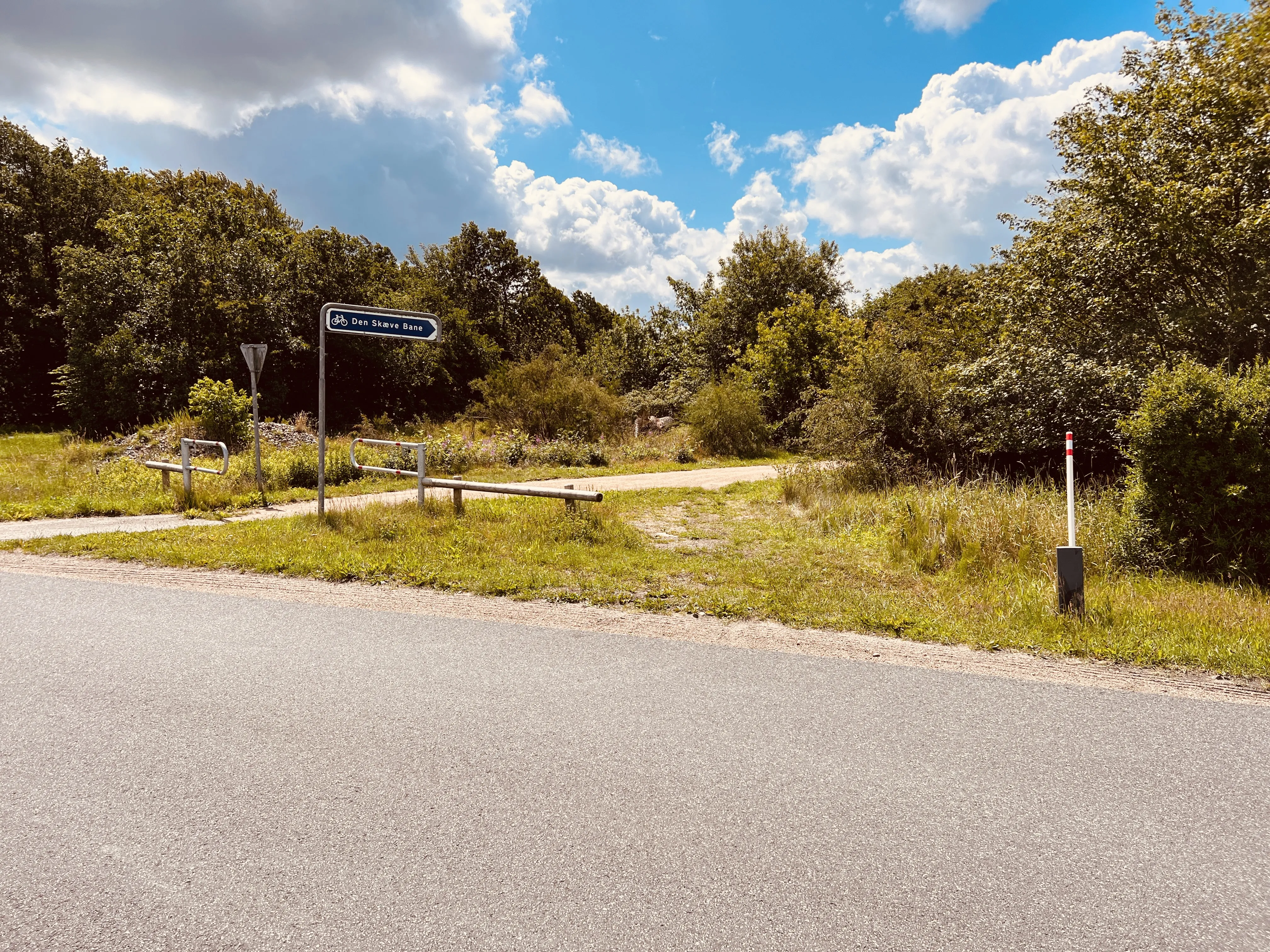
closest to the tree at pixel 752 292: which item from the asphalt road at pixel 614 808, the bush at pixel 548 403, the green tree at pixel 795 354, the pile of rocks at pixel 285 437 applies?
the green tree at pixel 795 354

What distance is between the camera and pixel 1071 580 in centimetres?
557

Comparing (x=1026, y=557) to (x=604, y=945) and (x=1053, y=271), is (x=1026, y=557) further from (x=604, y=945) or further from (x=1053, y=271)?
(x=1053, y=271)

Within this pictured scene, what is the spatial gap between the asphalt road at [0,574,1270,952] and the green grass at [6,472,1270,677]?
1.23 m

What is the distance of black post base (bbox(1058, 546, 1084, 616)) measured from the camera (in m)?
5.52

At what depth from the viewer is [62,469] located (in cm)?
1609

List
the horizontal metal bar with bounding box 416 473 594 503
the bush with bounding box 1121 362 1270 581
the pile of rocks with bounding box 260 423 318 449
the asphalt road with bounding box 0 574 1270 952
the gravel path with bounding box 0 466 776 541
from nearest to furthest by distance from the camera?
the asphalt road with bounding box 0 574 1270 952
the bush with bounding box 1121 362 1270 581
the horizontal metal bar with bounding box 416 473 594 503
the gravel path with bounding box 0 466 776 541
the pile of rocks with bounding box 260 423 318 449

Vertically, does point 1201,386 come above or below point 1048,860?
above

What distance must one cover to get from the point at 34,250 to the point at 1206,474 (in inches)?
1687

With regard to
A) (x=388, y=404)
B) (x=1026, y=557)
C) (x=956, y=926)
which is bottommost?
(x=956, y=926)

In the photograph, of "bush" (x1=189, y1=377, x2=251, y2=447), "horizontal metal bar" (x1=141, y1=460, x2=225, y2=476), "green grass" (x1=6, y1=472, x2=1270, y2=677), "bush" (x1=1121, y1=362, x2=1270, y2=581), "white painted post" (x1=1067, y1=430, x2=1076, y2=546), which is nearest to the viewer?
"green grass" (x1=6, y1=472, x2=1270, y2=677)

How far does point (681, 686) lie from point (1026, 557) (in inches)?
204

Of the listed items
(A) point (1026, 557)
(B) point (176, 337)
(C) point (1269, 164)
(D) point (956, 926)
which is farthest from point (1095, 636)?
(B) point (176, 337)

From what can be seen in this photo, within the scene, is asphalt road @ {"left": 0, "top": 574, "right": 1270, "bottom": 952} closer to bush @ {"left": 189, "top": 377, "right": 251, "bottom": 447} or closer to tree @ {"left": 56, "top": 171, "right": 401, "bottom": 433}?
bush @ {"left": 189, "top": 377, "right": 251, "bottom": 447}

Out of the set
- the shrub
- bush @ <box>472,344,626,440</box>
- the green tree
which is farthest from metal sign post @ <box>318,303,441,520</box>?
the green tree
